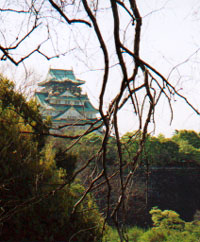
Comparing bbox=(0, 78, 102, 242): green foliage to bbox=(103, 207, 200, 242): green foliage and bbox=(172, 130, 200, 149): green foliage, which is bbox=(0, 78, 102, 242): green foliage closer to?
bbox=(103, 207, 200, 242): green foliage

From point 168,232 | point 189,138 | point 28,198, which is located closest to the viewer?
point 28,198

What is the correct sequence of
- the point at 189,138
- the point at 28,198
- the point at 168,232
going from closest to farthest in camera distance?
the point at 28,198 < the point at 168,232 < the point at 189,138

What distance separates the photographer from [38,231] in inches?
176

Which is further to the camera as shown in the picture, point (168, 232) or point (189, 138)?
point (189, 138)

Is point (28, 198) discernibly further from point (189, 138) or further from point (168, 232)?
point (189, 138)

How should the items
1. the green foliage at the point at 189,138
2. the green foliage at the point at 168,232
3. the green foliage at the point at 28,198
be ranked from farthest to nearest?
the green foliage at the point at 189,138 → the green foliage at the point at 168,232 → the green foliage at the point at 28,198

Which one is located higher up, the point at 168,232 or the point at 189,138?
the point at 189,138

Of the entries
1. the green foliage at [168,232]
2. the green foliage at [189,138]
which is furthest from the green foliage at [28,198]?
the green foliage at [189,138]

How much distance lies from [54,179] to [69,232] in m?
0.83

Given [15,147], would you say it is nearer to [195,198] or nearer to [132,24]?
[132,24]

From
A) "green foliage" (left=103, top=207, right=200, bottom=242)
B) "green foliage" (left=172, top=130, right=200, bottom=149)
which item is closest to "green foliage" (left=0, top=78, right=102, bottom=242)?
"green foliage" (left=103, top=207, right=200, bottom=242)

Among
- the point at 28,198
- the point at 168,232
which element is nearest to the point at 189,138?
the point at 168,232

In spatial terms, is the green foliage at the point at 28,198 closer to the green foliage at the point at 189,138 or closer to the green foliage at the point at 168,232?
the green foliage at the point at 168,232

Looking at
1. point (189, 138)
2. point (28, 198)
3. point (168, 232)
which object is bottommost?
point (168, 232)
